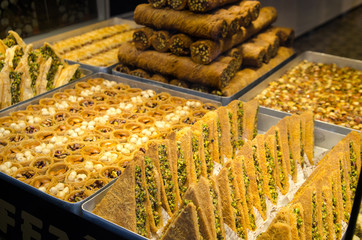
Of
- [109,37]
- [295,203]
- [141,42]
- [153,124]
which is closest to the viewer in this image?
[295,203]

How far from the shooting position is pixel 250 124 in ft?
9.18

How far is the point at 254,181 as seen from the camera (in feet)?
7.05

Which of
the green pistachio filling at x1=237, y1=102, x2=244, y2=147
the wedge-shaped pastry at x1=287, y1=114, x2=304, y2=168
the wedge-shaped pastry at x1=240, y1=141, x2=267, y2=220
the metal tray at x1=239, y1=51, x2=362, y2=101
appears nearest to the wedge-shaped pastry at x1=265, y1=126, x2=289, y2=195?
the wedge-shaped pastry at x1=287, y1=114, x2=304, y2=168

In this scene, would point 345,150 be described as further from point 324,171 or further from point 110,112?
point 110,112

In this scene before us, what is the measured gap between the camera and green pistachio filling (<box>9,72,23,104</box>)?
10.9ft

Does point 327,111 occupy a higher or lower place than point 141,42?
lower

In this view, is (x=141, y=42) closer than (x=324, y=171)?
No

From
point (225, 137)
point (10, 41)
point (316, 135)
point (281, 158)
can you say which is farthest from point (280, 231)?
point (10, 41)

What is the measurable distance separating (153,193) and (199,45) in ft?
5.57

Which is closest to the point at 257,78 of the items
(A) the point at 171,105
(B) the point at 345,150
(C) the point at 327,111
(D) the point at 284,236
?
(C) the point at 327,111

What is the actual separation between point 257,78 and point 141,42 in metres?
1.21

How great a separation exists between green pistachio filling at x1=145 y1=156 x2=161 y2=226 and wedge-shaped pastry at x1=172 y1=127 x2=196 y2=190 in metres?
0.20

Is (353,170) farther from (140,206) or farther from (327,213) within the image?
(140,206)

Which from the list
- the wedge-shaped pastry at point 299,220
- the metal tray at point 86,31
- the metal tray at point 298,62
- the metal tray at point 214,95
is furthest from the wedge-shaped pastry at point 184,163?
the metal tray at point 86,31
